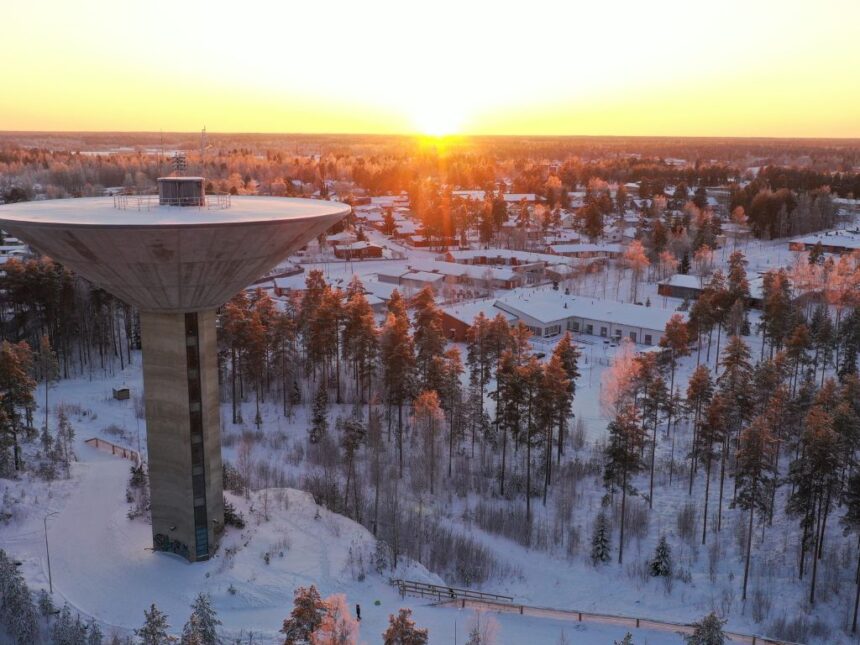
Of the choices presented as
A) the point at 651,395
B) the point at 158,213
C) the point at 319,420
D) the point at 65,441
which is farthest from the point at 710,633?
the point at 65,441

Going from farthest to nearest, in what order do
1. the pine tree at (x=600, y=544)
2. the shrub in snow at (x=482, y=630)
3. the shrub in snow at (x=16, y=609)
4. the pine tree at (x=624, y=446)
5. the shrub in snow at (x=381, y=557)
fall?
the pine tree at (x=624, y=446) → the pine tree at (x=600, y=544) → the shrub in snow at (x=381, y=557) → the shrub in snow at (x=16, y=609) → the shrub in snow at (x=482, y=630)


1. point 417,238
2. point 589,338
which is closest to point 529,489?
point 589,338

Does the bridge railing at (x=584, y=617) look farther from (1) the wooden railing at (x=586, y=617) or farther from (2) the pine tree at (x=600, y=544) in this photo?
(2) the pine tree at (x=600, y=544)

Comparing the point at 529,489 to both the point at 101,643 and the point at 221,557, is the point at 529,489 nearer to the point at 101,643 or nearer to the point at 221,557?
the point at 221,557

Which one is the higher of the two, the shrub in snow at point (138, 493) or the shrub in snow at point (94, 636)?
the shrub in snow at point (94, 636)

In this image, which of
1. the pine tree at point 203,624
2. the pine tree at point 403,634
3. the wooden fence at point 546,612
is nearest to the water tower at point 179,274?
the pine tree at point 203,624

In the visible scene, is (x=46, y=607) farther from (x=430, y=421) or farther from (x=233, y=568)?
(x=430, y=421)
